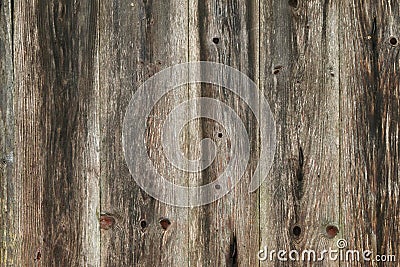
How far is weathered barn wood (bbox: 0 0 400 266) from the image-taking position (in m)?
1.65

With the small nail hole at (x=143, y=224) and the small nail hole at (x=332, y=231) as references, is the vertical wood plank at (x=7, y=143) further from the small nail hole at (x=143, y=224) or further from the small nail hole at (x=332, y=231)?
the small nail hole at (x=332, y=231)

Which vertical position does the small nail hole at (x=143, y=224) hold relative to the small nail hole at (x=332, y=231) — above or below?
above

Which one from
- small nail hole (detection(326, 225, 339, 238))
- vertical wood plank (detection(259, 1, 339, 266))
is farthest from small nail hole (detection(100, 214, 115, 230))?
small nail hole (detection(326, 225, 339, 238))

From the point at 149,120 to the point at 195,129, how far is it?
147 millimetres

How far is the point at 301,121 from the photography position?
65.0 inches

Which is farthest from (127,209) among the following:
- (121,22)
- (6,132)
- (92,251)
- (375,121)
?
(375,121)

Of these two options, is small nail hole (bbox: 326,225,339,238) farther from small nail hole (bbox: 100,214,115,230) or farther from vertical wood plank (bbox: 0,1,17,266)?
vertical wood plank (bbox: 0,1,17,266)

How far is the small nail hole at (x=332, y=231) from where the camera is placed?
1646 millimetres

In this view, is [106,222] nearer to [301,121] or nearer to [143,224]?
[143,224]

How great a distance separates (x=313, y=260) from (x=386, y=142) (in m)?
0.43

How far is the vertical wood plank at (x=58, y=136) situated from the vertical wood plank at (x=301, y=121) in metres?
0.54

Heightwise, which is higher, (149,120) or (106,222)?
(149,120)

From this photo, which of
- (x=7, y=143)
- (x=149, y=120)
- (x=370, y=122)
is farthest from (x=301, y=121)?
(x=7, y=143)

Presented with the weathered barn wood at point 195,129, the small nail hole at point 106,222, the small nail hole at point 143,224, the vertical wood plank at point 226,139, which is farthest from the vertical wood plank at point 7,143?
the vertical wood plank at point 226,139
